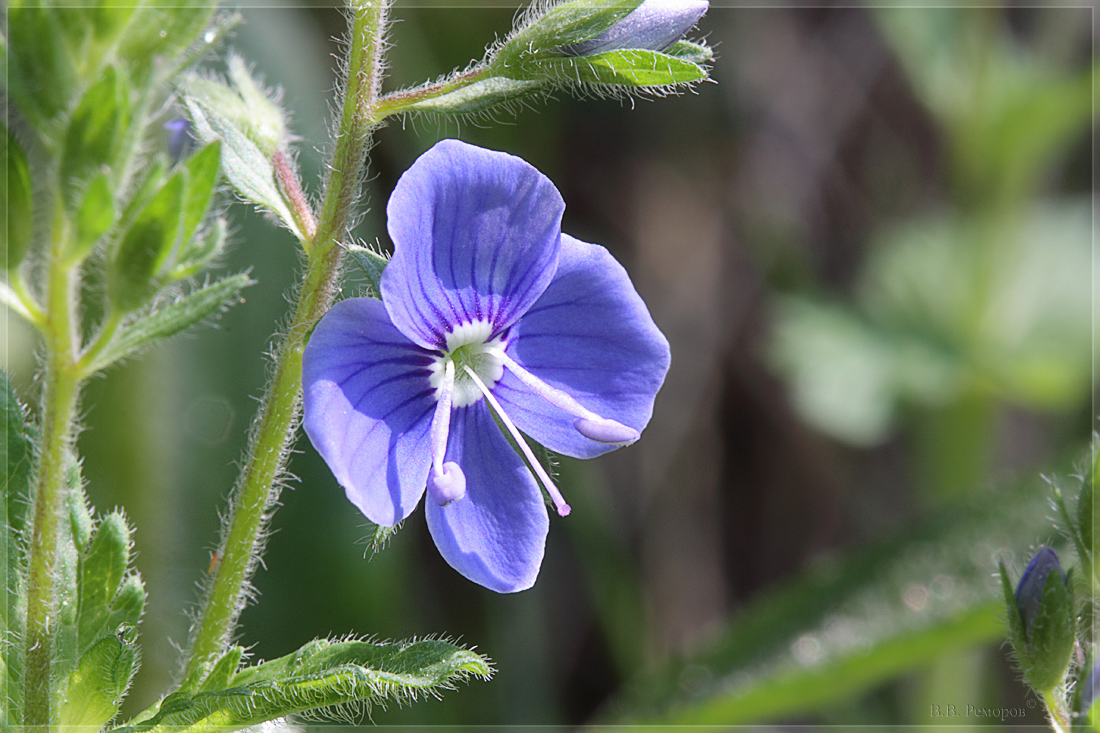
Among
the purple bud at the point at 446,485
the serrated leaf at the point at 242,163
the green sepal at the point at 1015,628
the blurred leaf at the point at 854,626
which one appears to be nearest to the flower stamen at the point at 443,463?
the purple bud at the point at 446,485

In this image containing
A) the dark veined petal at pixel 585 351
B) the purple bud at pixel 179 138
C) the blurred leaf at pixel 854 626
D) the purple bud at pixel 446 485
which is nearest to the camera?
the purple bud at pixel 446 485

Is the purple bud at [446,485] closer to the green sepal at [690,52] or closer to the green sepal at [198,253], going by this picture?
the green sepal at [198,253]

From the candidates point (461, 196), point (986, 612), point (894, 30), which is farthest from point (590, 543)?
point (461, 196)

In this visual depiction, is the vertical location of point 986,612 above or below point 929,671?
above

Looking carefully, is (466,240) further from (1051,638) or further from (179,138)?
(1051,638)

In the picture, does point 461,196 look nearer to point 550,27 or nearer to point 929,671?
point 550,27

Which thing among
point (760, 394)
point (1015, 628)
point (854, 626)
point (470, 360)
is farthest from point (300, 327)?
point (760, 394)
